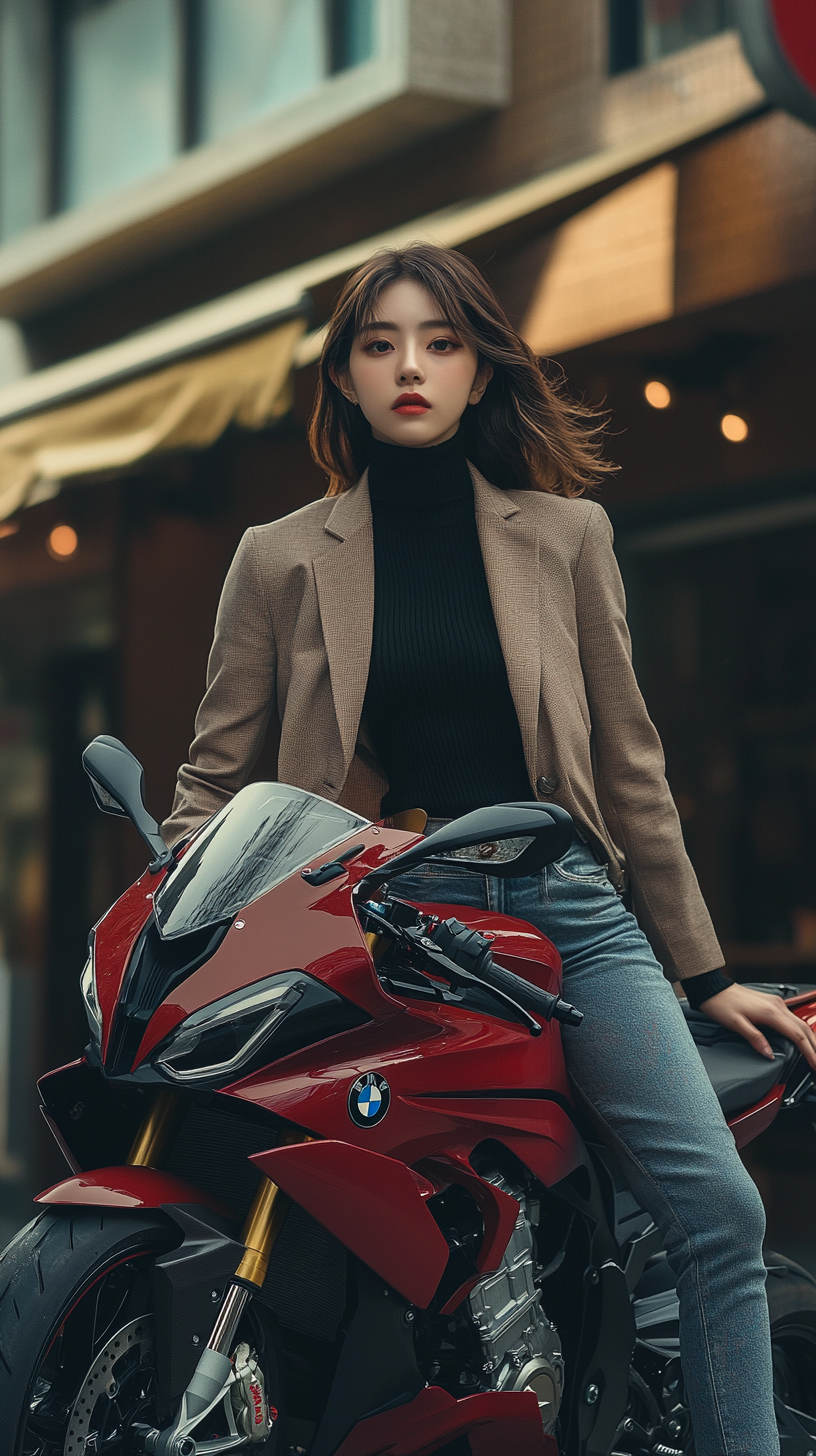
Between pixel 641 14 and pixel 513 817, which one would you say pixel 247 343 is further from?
pixel 513 817

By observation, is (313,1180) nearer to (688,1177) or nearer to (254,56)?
(688,1177)

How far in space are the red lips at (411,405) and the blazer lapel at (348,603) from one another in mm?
205

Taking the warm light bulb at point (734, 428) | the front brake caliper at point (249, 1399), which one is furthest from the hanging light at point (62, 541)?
the front brake caliper at point (249, 1399)

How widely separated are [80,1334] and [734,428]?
17.2 feet

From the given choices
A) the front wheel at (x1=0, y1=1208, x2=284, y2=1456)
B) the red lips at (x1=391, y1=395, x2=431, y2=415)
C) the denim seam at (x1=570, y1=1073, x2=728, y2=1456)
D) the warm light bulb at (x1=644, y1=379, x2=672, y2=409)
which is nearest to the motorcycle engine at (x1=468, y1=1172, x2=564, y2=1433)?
the denim seam at (x1=570, y1=1073, x2=728, y2=1456)

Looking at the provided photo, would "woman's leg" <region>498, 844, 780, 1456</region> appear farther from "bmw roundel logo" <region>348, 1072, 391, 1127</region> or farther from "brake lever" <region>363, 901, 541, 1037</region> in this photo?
"bmw roundel logo" <region>348, 1072, 391, 1127</region>

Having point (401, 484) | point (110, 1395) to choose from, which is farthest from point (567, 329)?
point (110, 1395)

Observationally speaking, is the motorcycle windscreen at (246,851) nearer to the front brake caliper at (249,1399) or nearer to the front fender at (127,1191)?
the front fender at (127,1191)

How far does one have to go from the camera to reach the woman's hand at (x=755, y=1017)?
10.0ft

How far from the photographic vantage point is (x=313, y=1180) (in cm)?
224

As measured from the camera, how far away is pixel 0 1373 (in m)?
2.12

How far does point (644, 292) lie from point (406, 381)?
146 inches

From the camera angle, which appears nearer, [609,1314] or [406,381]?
[609,1314]

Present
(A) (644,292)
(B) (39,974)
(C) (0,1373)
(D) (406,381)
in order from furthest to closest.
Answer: (B) (39,974) < (A) (644,292) < (D) (406,381) < (C) (0,1373)
